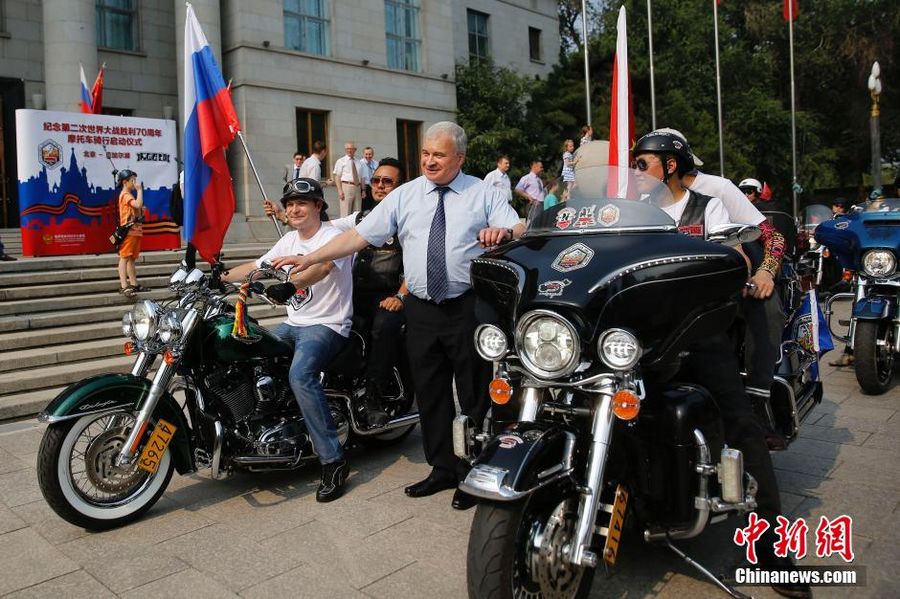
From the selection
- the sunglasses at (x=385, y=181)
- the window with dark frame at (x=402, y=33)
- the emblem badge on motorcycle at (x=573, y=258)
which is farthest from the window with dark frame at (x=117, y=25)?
the emblem badge on motorcycle at (x=573, y=258)

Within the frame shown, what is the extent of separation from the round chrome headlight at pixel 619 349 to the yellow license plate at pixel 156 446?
8.05 ft

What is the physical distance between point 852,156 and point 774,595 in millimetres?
37736

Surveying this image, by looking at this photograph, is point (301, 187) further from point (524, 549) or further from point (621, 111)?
point (524, 549)

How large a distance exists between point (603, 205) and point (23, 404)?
533 centimetres

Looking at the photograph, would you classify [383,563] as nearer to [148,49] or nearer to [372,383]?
[372,383]

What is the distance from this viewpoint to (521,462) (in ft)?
8.33

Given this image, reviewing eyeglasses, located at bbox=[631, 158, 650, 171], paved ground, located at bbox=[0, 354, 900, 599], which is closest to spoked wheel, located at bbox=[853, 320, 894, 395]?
paved ground, located at bbox=[0, 354, 900, 599]

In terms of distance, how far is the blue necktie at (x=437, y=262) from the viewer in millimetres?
4258

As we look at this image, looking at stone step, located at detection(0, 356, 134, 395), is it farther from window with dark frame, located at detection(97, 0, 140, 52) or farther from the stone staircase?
window with dark frame, located at detection(97, 0, 140, 52)

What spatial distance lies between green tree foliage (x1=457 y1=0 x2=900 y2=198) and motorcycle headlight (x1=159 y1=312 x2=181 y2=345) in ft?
67.5

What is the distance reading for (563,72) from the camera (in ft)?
91.3

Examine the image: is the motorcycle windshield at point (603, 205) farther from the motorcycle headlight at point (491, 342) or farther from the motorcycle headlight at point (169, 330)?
the motorcycle headlight at point (169, 330)

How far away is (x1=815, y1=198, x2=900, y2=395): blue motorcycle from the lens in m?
6.28

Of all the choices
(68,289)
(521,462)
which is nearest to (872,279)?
(521,462)
